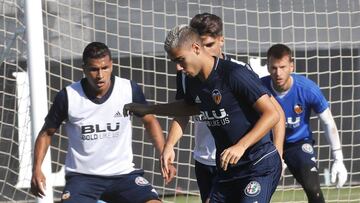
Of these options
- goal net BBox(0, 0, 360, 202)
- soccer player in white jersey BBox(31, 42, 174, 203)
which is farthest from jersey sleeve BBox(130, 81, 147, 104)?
goal net BBox(0, 0, 360, 202)

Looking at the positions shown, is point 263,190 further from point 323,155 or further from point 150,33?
point 323,155

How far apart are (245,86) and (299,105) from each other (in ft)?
7.65

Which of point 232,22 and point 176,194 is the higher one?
point 232,22

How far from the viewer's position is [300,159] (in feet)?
25.0

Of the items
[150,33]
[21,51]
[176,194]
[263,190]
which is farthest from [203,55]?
[176,194]

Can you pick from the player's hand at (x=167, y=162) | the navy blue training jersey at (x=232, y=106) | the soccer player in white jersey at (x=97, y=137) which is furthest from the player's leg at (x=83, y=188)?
the navy blue training jersey at (x=232, y=106)

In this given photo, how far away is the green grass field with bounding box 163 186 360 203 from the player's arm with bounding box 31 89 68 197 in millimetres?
3740

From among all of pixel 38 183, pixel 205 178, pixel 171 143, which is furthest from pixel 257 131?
pixel 38 183

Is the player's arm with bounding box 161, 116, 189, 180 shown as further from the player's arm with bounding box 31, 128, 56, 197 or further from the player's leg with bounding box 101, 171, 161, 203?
the player's arm with bounding box 31, 128, 56, 197

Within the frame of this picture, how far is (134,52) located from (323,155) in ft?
8.09

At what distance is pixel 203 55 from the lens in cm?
541

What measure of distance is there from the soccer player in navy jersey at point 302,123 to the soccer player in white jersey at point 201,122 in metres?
0.90

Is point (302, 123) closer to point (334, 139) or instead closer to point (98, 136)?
point (334, 139)

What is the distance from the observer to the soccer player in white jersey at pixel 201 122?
6.00 m
